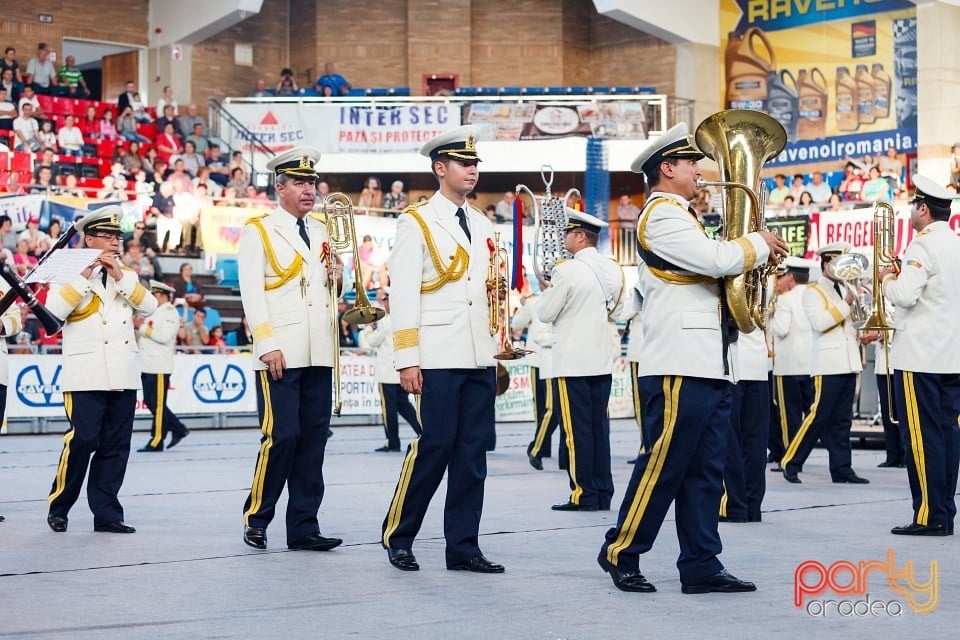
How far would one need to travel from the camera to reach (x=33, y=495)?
1128cm

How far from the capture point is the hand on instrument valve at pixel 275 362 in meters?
7.82

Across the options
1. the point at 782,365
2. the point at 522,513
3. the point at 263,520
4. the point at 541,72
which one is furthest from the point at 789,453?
the point at 541,72

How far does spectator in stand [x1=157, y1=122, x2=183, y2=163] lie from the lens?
93.6 feet

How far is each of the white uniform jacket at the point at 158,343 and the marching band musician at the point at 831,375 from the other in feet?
26.0

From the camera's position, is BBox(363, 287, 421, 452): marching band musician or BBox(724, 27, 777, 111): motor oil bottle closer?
BBox(363, 287, 421, 452): marching band musician

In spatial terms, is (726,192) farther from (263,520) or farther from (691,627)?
(263,520)

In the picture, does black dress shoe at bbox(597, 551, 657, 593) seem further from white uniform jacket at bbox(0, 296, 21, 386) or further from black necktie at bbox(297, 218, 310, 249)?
white uniform jacket at bbox(0, 296, 21, 386)

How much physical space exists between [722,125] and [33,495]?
275 inches

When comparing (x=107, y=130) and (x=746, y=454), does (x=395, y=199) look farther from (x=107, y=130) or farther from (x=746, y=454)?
(x=746, y=454)

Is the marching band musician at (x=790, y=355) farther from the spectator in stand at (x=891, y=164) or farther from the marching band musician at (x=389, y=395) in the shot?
the spectator in stand at (x=891, y=164)

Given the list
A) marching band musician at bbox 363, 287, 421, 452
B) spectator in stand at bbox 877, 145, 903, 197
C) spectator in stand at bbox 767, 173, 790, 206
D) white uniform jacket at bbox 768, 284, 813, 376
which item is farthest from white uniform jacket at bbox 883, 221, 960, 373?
spectator in stand at bbox 767, 173, 790, 206

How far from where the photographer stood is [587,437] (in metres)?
10.5

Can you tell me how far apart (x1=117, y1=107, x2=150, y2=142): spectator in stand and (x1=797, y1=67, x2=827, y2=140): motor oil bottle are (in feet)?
49.9

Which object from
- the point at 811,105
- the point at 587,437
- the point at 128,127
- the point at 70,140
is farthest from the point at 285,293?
the point at 811,105
